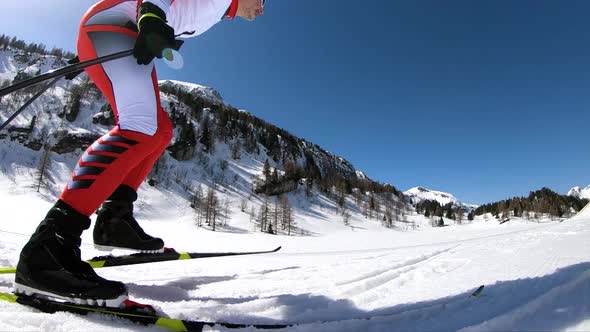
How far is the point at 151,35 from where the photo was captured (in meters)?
1.44

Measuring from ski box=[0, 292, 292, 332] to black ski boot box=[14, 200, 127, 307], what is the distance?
0.02 metres

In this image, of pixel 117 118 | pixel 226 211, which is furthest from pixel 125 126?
pixel 226 211

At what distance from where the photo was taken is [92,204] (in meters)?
1.38

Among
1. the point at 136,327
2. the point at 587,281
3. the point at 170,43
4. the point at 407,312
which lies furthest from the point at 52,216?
the point at 587,281

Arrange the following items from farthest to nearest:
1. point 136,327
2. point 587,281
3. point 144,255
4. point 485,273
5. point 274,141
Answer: point 274,141 < point 144,255 < point 485,273 < point 587,281 < point 136,327

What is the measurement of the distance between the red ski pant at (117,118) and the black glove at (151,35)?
12 cm

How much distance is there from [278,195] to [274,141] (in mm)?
29562

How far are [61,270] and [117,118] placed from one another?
753 mm

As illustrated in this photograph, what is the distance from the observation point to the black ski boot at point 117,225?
1.80m

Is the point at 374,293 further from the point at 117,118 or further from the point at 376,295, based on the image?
the point at 117,118

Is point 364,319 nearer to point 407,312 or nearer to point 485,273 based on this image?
point 407,312

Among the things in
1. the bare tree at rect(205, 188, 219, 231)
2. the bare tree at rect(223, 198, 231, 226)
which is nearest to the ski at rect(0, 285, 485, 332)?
the bare tree at rect(205, 188, 219, 231)

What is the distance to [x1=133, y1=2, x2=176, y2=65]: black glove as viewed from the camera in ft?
4.75

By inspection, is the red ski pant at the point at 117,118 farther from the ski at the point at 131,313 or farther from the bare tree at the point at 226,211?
the bare tree at the point at 226,211
